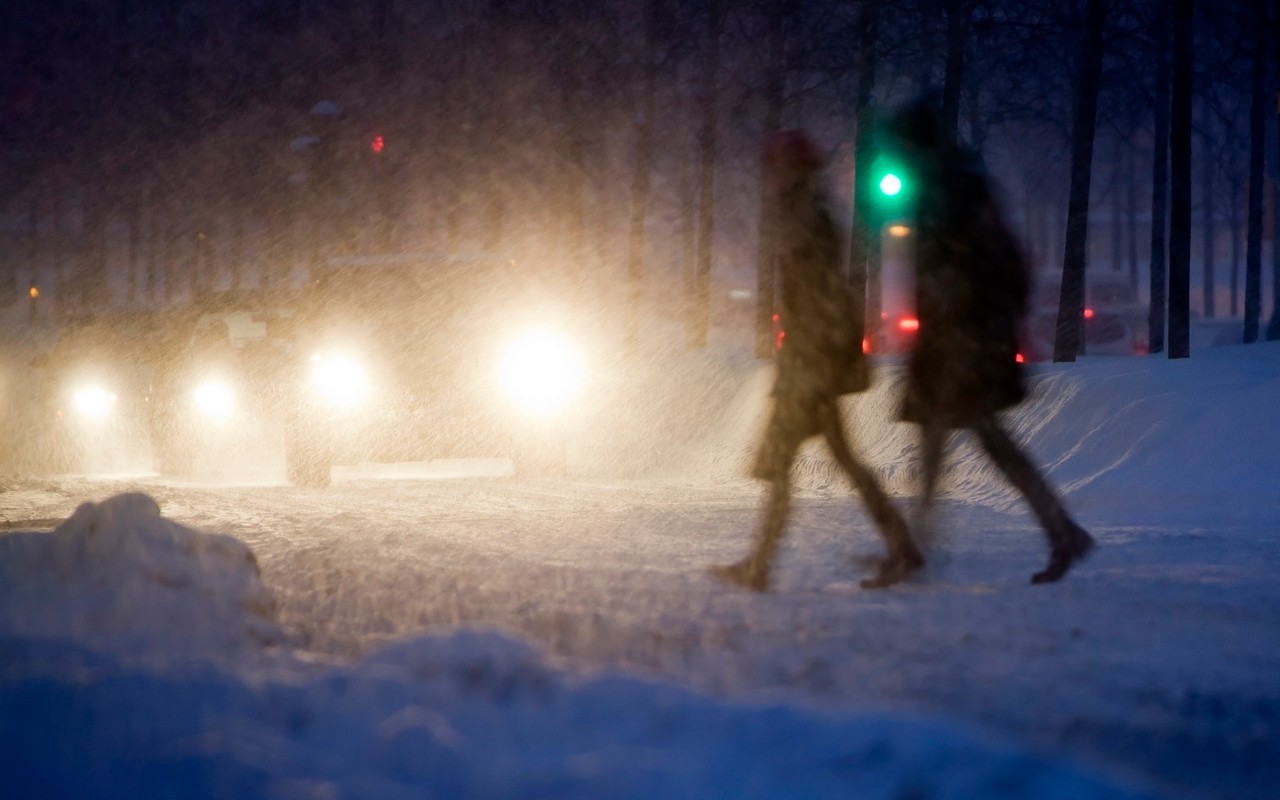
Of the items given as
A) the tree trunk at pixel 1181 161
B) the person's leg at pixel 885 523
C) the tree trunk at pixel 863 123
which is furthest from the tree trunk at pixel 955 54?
the person's leg at pixel 885 523

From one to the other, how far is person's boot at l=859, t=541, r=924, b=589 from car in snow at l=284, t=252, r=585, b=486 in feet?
23.4

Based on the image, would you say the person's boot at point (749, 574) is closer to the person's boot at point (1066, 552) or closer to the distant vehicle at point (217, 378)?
the person's boot at point (1066, 552)

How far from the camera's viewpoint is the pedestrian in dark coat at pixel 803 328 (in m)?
5.87

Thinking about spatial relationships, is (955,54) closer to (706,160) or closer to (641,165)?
(706,160)

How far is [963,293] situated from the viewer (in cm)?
611

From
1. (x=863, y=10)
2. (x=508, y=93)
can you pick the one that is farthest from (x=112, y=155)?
(x=863, y=10)

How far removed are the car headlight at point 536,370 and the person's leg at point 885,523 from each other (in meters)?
7.00

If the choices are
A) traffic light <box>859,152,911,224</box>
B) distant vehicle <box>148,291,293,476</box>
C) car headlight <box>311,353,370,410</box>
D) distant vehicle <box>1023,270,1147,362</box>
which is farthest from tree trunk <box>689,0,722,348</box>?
traffic light <box>859,152,911,224</box>

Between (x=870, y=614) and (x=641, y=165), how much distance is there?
1952cm

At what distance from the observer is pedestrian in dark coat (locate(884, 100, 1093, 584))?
20.0 ft

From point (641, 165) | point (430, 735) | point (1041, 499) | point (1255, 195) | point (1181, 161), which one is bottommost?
point (430, 735)

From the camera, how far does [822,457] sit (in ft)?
45.3

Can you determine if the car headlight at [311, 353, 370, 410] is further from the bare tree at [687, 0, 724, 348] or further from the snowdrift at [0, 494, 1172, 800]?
the bare tree at [687, 0, 724, 348]

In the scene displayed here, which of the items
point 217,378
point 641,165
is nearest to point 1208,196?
point 641,165
